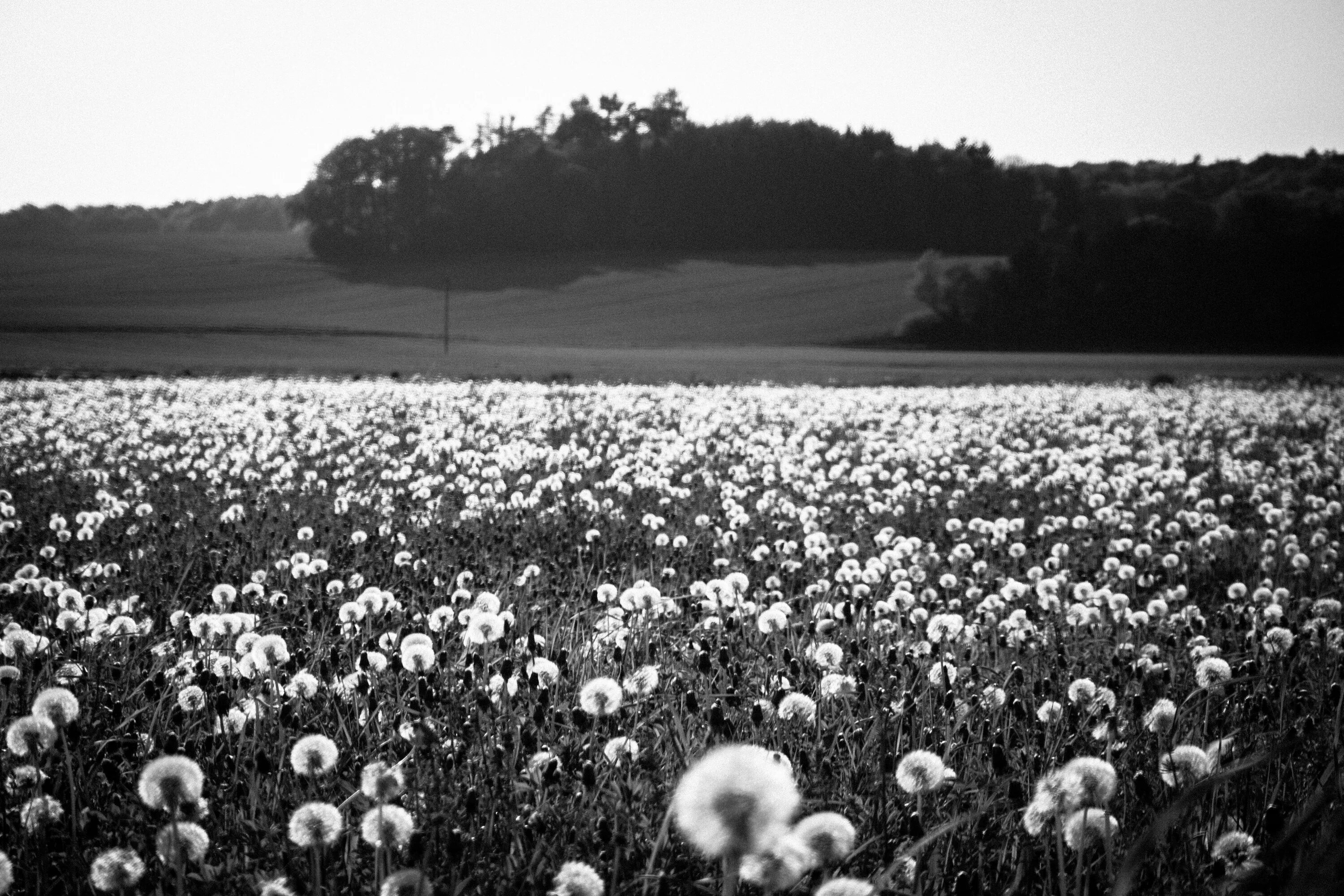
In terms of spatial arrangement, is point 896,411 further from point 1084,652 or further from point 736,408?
point 1084,652

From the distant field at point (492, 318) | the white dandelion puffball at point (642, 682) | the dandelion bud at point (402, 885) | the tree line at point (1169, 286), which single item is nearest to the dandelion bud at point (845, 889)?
the dandelion bud at point (402, 885)

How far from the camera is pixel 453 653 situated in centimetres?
390

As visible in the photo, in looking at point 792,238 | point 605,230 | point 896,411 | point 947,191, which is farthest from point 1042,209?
point 896,411

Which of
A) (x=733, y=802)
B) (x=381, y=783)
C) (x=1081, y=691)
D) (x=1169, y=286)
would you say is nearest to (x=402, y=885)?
(x=381, y=783)

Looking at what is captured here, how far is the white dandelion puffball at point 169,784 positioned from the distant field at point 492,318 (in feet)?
76.5

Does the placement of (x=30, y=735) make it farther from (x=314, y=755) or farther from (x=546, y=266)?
(x=546, y=266)

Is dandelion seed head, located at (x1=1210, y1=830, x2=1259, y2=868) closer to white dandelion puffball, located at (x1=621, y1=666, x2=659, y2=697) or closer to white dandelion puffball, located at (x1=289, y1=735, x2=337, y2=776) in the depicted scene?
white dandelion puffball, located at (x1=621, y1=666, x2=659, y2=697)

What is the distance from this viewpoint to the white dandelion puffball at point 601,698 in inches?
98.5

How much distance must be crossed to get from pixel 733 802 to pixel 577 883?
0.67m

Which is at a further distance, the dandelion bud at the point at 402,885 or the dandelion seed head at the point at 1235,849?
the dandelion seed head at the point at 1235,849

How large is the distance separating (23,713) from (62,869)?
37.6 inches

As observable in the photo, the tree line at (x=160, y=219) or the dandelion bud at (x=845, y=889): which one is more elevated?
the tree line at (x=160, y=219)

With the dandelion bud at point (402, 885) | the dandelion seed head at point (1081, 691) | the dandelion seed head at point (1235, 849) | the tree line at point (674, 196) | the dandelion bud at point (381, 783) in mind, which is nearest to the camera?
the dandelion bud at point (402, 885)

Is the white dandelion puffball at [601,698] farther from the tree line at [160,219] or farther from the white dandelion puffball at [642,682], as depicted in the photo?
the tree line at [160,219]
